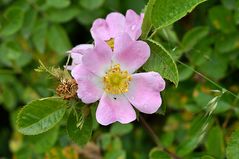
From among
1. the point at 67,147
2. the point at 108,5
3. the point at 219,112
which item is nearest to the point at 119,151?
the point at 67,147

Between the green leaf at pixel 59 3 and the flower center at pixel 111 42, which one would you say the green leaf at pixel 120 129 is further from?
the flower center at pixel 111 42

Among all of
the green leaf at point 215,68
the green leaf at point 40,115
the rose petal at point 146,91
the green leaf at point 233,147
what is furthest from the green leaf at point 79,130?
the green leaf at point 215,68

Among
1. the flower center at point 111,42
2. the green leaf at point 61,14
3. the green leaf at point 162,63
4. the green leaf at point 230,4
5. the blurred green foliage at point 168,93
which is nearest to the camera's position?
the green leaf at point 162,63

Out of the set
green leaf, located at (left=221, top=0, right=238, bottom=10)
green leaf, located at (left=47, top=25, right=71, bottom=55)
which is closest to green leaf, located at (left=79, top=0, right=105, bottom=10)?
green leaf, located at (left=47, top=25, right=71, bottom=55)

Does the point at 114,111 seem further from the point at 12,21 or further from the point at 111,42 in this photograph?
the point at 12,21

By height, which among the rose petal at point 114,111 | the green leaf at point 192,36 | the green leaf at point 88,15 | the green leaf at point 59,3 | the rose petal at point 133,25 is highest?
the rose petal at point 133,25

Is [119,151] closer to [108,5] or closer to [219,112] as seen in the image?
[219,112]
